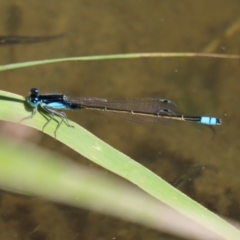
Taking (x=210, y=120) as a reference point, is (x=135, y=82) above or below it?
above

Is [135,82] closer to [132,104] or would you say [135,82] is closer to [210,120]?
[132,104]

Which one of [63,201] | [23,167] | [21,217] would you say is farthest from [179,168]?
[23,167]

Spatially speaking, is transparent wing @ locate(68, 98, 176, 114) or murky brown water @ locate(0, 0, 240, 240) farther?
transparent wing @ locate(68, 98, 176, 114)

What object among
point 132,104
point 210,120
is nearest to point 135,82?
point 132,104

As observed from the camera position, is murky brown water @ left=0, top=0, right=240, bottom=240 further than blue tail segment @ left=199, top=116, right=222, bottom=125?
No

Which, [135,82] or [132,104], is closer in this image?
[132,104]

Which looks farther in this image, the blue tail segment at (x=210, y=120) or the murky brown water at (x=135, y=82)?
the blue tail segment at (x=210, y=120)

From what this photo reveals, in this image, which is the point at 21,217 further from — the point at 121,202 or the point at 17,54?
the point at 17,54

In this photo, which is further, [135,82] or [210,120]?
[135,82]
